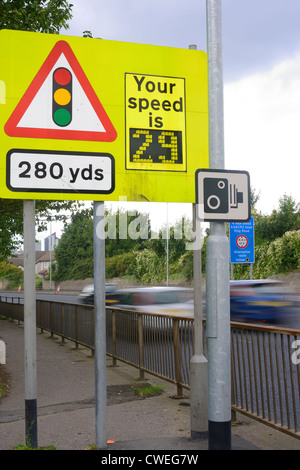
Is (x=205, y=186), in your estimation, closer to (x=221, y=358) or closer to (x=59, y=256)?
(x=221, y=358)

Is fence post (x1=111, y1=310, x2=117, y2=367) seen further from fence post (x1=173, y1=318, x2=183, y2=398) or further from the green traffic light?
the green traffic light

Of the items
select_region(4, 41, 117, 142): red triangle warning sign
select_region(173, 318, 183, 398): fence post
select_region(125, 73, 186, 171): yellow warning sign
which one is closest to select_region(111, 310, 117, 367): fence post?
select_region(173, 318, 183, 398): fence post

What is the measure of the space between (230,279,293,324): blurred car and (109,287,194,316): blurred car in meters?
1.31

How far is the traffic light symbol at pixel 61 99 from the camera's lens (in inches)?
183

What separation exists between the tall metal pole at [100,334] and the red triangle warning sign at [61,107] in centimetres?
68

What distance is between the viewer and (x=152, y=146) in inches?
193

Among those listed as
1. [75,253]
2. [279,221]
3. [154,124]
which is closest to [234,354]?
[154,124]

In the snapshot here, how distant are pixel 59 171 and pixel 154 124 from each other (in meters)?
0.99

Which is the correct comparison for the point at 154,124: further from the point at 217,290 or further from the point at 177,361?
the point at 177,361

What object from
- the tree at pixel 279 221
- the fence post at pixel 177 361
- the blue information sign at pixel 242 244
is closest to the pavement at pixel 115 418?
the fence post at pixel 177 361

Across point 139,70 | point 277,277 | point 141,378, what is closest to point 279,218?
point 277,277

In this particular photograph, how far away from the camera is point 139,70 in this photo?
16.5ft

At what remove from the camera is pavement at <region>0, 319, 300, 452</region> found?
4969mm
